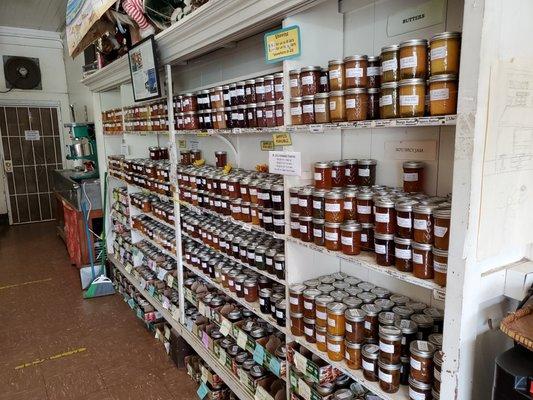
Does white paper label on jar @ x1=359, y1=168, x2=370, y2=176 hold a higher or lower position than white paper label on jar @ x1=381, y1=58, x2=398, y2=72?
lower

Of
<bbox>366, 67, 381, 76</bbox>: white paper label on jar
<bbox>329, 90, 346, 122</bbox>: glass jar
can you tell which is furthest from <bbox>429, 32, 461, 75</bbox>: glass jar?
<bbox>329, 90, 346, 122</bbox>: glass jar

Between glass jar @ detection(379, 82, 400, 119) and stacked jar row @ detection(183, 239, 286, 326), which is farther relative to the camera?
stacked jar row @ detection(183, 239, 286, 326)

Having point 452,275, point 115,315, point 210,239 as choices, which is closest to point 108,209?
point 115,315

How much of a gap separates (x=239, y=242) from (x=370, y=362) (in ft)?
3.44

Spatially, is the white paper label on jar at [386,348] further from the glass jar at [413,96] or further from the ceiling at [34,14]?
the ceiling at [34,14]

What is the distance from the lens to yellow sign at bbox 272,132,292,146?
1.76m

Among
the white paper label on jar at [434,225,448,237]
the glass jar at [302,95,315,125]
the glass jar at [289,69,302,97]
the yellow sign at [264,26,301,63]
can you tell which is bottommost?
the white paper label on jar at [434,225,448,237]

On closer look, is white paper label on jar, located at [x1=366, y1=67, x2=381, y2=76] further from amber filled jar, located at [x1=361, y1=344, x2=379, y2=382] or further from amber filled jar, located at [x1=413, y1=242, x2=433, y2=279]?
amber filled jar, located at [x1=361, y1=344, x2=379, y2=382]

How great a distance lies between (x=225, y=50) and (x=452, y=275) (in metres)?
2.18

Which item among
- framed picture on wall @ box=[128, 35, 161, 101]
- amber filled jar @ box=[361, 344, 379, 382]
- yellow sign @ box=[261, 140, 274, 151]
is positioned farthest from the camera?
framed picture on wall @ box=[128, 35, 161, 101]

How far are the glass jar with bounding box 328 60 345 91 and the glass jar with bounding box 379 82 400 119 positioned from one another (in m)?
0.19

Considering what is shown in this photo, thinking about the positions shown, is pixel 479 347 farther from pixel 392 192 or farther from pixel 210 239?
pixel 210 239

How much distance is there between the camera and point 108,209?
4730 mm

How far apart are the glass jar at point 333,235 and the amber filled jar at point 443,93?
564 mm
